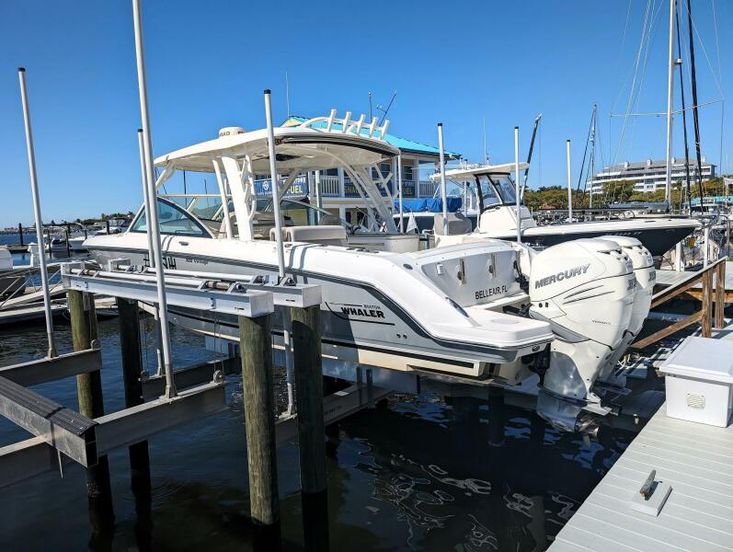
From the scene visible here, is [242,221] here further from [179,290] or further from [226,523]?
[226,523]

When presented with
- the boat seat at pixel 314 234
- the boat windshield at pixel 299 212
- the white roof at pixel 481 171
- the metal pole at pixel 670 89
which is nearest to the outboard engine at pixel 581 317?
the boat seat at pixel 314 234

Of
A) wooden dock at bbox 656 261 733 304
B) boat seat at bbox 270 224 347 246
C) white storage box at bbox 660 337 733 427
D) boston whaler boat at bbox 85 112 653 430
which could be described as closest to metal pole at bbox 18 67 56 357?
boston whaler boat at bbox 85 112 653 430

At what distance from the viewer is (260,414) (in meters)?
4.26

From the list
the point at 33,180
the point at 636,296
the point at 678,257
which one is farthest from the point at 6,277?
the point at 678,257

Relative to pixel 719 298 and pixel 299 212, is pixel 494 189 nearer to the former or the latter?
pixel 719 298

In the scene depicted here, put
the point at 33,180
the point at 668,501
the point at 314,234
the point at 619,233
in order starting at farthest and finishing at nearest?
the point at 619,233 → the point at 314,234 → the point at 33,180 → the point at 668,501

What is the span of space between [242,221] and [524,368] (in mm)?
3350

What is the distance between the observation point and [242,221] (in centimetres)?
617

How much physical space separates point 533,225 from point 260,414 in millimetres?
11618

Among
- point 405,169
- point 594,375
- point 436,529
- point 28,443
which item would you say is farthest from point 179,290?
point 405,169

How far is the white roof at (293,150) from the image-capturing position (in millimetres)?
5969

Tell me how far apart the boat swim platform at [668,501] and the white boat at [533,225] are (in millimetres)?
8591

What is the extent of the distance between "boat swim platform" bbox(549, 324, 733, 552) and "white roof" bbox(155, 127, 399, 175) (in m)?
4.29

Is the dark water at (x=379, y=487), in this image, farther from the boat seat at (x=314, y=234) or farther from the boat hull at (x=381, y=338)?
the boat seat at (x=314, y=234)
